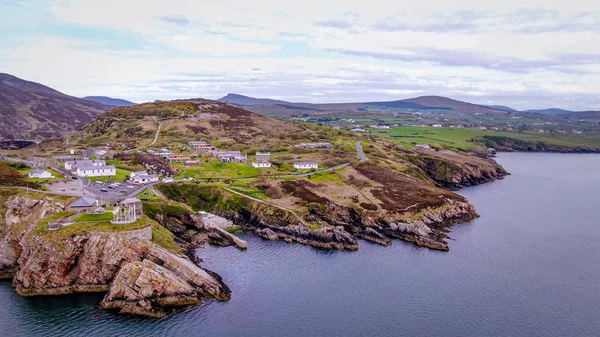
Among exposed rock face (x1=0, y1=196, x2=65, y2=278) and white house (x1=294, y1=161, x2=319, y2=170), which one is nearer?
exposed rock face (x1=0, y1=196, x2=65, y2=278)

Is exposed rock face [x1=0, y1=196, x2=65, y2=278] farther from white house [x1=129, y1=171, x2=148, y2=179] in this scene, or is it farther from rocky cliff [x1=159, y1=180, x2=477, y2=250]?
rocky cliff [x1=159, y1=180, x2=477, y2=250]

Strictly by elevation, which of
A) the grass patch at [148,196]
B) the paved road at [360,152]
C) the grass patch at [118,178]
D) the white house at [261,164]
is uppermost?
the paved road at [360,152]

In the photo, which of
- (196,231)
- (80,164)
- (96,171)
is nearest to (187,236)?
(196,231)

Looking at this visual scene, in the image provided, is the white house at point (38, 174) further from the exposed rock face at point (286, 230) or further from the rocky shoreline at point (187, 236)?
the exposed rock face at point (286, 230)

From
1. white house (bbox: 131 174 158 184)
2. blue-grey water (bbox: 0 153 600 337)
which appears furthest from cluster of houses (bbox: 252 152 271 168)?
blue-grey water (bbox: 0 153 600 337)

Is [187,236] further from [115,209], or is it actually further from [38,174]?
[38,174]

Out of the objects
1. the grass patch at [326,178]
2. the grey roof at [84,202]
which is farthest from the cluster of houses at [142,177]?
the grass patch at [326,178]

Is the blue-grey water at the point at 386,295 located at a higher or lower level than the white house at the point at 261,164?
lower
